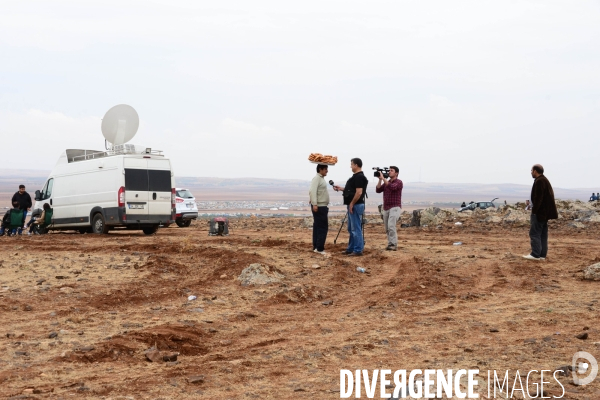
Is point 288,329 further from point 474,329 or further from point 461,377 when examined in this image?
point 461,377

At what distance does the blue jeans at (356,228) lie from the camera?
1488cm

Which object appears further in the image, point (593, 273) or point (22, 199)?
point (22, 199)

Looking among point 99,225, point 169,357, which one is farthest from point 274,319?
point 99,225

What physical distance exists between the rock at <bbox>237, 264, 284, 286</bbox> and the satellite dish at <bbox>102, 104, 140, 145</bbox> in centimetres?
1336

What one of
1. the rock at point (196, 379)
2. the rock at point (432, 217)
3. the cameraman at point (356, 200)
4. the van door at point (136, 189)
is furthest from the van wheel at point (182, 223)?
the rock at point (196, 379)

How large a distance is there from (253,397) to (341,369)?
1.13 meters

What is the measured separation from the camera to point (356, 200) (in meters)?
14.8

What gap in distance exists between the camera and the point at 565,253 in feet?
52.9

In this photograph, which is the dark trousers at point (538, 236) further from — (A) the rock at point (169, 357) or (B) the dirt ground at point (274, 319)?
(A) the rock at point (169, 357)

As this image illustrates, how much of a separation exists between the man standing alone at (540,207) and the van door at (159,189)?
11.2 metres

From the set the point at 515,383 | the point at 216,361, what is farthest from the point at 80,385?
the point at 515,383

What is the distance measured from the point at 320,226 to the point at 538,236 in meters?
4.45

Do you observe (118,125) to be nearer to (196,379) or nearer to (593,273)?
(593,273)

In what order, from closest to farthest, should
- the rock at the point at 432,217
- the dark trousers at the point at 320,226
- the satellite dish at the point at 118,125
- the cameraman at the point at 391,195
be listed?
the dark trousers at the point at 320,226 < the cameraman at the point at 391,195 < the satellite dish at the point at 118,125 < the rock at the point at 432,217
